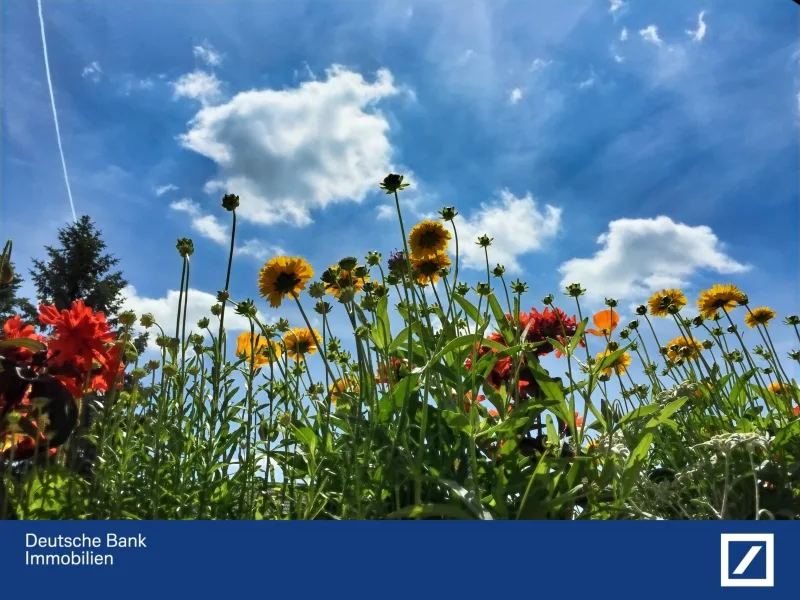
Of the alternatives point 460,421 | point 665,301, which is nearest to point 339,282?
point 460,421

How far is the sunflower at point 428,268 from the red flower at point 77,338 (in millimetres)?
954

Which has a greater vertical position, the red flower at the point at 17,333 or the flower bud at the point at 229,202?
the flower bud at the point at 229,202

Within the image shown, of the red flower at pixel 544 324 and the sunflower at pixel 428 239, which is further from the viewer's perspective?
the red flower at pixel 544 324

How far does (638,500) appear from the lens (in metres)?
1.80

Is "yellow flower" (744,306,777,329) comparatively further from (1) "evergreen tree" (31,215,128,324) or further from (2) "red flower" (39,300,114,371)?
(1) "evergreen tree" (31,215,128,324)

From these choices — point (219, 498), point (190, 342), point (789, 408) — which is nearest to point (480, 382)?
point (219, 498)

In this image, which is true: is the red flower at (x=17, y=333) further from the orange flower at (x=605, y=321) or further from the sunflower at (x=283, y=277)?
the orange flower at (x=605, y=321)

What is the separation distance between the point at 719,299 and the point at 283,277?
2310mm

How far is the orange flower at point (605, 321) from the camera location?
2904 millimetres

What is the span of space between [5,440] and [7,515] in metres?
0.17

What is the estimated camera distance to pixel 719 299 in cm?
318

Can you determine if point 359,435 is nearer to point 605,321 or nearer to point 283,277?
point 283,277

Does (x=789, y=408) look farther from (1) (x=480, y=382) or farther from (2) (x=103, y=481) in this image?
(2) (x=103, y=481)

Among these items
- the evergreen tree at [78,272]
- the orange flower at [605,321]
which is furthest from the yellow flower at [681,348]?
the evergreen tree at [78,272]
